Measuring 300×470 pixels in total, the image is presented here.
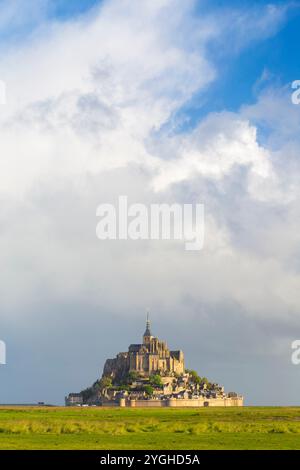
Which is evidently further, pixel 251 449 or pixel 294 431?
pixel 294 431

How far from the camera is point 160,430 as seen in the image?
6456 centimetres
